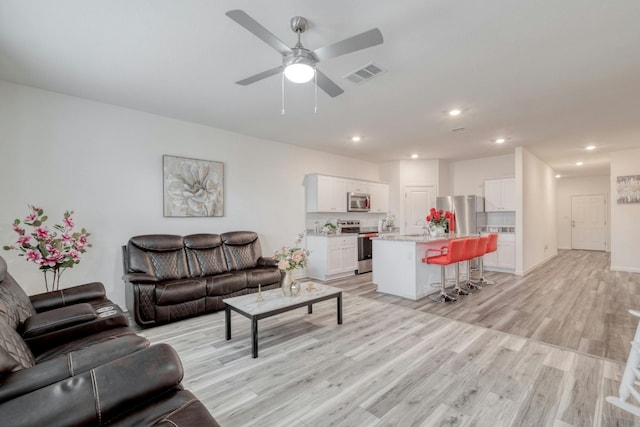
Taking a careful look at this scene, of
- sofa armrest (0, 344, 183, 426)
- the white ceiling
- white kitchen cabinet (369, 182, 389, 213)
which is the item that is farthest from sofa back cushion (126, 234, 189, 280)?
white kitchen cabinet (369, 182, 389, 213)

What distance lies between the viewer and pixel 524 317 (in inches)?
145

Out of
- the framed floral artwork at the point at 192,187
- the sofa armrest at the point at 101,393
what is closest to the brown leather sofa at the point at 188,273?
the framed floral artwork at the point at 192,187

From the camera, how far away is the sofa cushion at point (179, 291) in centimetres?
346

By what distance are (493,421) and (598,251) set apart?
11562mm

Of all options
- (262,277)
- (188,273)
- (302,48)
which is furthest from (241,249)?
(302,48)

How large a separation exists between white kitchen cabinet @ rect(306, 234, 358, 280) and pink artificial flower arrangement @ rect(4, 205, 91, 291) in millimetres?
3740

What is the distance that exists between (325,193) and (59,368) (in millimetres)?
5260

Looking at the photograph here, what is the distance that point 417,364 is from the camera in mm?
2570

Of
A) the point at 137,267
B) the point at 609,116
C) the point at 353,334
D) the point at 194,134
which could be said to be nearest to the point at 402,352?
the point at 353,334

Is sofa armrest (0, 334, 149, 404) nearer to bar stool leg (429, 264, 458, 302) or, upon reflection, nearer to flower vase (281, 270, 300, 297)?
flower vase (281, 270, 300, 297)

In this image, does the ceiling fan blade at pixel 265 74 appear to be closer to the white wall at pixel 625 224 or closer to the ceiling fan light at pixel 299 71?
the ceiling fan light at pixel 299 71

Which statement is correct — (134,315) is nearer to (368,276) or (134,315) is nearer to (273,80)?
(273,80)

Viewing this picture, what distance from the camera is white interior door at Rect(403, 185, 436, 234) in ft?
24.9

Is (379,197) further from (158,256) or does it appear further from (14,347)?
(14,347)
